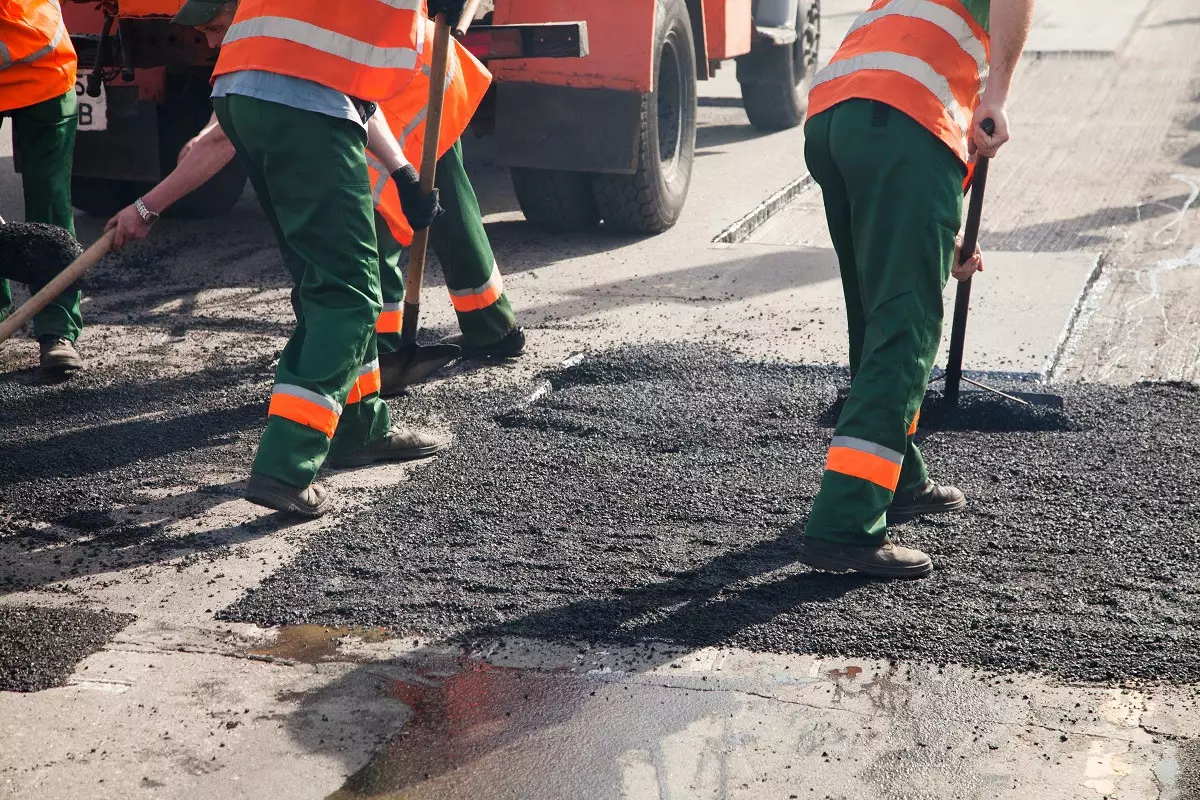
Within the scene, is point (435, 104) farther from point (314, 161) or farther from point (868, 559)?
point (868, 559)

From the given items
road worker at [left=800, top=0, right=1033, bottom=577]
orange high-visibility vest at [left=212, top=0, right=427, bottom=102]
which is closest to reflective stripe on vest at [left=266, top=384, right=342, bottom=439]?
orange high-visibility vest at [left=212, top=0, right=427, bottom=102]

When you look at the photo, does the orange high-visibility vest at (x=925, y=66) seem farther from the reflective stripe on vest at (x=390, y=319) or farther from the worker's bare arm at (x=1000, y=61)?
the reflective stripe on vest at (x=390, y=319)

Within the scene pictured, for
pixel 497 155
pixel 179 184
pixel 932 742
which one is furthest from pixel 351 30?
pixel 497 155

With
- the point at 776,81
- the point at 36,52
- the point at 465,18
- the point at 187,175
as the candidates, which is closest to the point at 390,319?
the point at 187,175

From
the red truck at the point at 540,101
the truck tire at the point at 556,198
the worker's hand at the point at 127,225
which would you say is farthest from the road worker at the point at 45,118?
the truck tire at the point at 556,198

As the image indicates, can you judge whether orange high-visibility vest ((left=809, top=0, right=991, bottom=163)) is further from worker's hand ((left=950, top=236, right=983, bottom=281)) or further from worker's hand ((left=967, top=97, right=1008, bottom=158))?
worker's hand ((left=950, top=236, right=983, bottom=281))

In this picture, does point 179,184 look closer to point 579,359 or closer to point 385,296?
point 385,296

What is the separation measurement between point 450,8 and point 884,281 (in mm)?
1888

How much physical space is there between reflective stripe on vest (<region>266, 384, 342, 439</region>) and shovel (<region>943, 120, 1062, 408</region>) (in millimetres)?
1847

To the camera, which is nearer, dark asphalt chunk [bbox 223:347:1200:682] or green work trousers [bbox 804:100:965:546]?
dark asphalt chunk [bbox 223:347:1200:682]

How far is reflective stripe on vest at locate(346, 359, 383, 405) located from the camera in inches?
160

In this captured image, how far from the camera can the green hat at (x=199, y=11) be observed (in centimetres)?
439

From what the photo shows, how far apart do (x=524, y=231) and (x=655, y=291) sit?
4.33 feet

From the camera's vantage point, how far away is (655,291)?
597 centimetres
